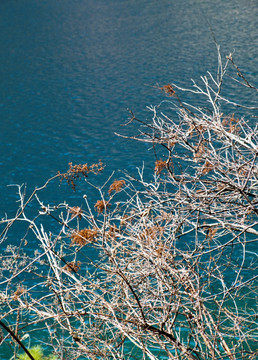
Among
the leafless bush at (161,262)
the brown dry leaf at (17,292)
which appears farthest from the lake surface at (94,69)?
the brown dry leaf at (17,292)

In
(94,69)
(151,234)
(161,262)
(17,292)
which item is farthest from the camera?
(94,69)

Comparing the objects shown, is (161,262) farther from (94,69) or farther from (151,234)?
(94,69)

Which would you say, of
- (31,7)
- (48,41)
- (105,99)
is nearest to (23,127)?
(105,99)

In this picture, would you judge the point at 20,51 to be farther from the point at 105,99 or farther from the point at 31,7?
the point at 31,7

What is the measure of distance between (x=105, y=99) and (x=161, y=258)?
2025 centimetres

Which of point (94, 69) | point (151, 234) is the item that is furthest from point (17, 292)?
point (94, 69)

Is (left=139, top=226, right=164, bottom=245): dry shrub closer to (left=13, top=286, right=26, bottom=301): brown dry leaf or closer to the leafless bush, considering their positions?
the leafless bush

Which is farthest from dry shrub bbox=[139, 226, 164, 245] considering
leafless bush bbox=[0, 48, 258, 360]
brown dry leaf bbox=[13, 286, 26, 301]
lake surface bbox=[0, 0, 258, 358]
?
lake surface bbox=[0, 0, 258, 358]

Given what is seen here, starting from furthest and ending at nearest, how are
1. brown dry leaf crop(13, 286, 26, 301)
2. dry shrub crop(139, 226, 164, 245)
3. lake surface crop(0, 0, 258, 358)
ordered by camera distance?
1. lake surface crop(0, 0, 258, 358)
2. dry shrub crop(139, 226, 164, 245)
3. brown dry leaf crop(13, 286, 26, 301)

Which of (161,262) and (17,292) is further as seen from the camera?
(17,292)

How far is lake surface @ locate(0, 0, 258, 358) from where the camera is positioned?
57.6 feet

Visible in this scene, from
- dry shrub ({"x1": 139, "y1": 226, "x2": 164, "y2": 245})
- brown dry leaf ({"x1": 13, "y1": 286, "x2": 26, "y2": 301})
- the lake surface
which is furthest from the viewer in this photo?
the lake surface

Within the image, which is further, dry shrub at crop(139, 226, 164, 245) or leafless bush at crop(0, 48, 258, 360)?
dry shrub at crop(139, 226, 164, 245)

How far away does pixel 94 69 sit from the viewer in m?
28.7
